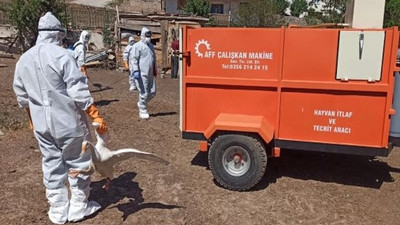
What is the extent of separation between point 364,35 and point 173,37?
11951mm

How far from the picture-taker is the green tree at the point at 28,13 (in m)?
18.7

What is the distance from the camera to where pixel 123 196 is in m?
4.82

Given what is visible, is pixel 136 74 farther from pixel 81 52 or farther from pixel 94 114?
pixel 94 114

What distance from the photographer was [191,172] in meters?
5.61

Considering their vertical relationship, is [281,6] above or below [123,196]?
above

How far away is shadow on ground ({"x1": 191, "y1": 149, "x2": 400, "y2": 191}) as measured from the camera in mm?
5348

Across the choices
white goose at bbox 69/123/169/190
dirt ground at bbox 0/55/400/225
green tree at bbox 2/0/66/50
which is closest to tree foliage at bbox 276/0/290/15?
green tree at bbox 2/0/66/50

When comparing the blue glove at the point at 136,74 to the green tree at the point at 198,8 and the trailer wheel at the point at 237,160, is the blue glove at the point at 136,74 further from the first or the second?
the green tree at the point at 198,8

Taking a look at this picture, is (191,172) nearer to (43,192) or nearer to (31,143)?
(43,192)

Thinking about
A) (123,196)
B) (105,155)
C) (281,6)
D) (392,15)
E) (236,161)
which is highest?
(281,6)

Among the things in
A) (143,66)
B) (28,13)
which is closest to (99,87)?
(143,66)

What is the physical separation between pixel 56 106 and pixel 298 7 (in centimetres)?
5320

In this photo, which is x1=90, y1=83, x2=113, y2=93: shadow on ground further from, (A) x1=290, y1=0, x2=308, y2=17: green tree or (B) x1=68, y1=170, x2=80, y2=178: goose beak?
(A) x1=290, y1=0, x2=308, y2=17: green tree

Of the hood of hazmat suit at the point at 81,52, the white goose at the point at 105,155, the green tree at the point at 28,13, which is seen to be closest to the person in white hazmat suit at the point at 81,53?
the hood of hazmat suit at the point at 81,52
